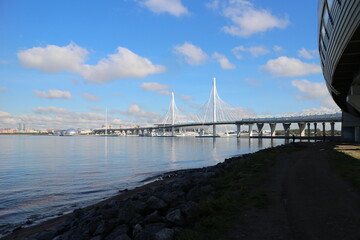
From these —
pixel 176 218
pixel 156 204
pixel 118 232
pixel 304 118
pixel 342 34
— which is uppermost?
pixel 342 34

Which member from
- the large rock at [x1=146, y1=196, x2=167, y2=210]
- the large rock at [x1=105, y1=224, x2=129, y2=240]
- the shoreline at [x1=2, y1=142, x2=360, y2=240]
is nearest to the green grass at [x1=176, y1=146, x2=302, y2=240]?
the shoreline at [x1=2, y1=142, x2=360, y2=240]

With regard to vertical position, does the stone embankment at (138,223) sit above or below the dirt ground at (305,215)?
below

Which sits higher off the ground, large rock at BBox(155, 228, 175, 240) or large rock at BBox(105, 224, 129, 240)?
large rock at BBox(155, 228, 175, 240)

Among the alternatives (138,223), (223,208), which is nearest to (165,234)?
(138,223)

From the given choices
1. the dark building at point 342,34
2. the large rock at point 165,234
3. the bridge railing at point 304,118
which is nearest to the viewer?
the large rock at point 165,234

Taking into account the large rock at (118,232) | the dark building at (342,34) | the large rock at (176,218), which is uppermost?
the dark building at (342,34)

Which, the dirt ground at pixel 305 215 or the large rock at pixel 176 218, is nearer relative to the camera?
the dirt ground at pixel 305 215

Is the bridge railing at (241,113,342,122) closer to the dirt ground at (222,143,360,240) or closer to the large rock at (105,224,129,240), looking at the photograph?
the dirt ground at (222,143,360,240)

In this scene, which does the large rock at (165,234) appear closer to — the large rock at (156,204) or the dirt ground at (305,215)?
the dirt ground at (305,215)

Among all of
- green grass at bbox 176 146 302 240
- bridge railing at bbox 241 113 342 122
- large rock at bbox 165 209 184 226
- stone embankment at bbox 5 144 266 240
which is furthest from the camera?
bridge railing at bbox 241 113 342 122

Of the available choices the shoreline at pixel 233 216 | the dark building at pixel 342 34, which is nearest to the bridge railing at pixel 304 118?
the dark building at pixel 342 34

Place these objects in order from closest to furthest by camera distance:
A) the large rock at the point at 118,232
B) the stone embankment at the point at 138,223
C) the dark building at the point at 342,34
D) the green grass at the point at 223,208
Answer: the green grass at the point at 223,208
the stone embankment at the point at 138,223
the large rock at the point at 118,232
the dark building at the point at 342,34

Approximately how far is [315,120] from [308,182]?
326ft

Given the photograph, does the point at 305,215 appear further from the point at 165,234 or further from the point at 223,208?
the point at 165,234
